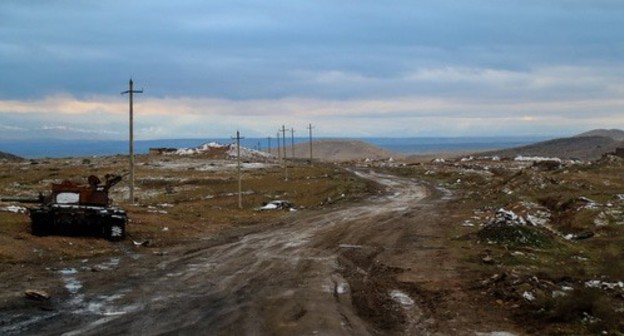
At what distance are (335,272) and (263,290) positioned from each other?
10.1 feet

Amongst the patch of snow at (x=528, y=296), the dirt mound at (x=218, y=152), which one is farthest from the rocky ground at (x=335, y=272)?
the dirt mound at (x=218, y=152)

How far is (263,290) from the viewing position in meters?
14.6

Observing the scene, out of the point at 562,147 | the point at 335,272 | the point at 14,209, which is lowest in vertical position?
the point at 335,272

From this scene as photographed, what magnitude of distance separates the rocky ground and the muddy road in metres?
0.05

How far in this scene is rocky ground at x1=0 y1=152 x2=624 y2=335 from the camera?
11.5 m

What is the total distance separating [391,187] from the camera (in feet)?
179

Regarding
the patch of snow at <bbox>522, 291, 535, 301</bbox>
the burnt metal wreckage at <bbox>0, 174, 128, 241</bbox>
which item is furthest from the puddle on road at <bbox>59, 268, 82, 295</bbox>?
the patch of snow at <bbox>522, 291, 535, 301</bbox>

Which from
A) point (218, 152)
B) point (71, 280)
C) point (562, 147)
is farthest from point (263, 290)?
point (562, 147)

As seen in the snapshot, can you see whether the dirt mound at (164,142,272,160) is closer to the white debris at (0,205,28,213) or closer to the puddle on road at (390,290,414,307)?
the white debris at (0,205,28,213)

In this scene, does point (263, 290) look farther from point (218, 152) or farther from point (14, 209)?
point (218, 152)

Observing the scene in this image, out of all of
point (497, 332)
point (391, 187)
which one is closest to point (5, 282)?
point (497, 332)

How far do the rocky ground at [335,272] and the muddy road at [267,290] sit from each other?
48mm

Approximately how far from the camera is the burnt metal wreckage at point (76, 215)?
22328 mm

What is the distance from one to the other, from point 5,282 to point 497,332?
1189 cm
